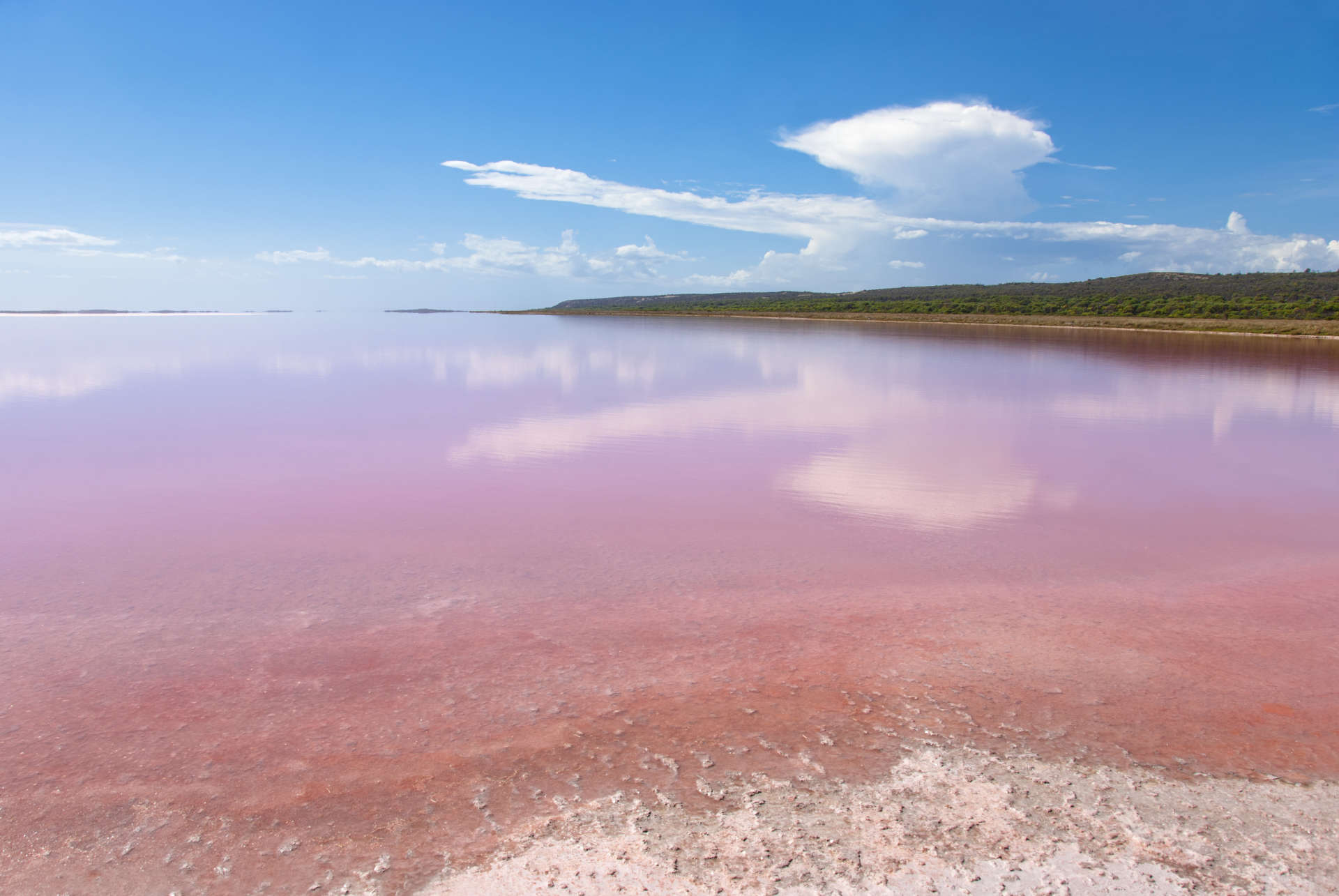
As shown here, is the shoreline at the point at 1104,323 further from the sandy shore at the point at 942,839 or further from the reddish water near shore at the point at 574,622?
the sandy shore at the point at 942,839

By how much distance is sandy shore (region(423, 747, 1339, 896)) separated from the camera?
2541mm

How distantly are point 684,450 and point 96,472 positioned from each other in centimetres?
616

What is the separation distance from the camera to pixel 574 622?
4648 mm

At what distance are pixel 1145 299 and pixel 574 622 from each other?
276ft

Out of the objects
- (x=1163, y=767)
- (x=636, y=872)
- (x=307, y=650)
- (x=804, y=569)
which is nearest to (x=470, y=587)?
(x=307, y=650)

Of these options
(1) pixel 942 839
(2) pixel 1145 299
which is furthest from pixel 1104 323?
(1) pixel 942 839

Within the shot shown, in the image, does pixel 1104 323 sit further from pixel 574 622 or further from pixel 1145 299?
pixel 574 622

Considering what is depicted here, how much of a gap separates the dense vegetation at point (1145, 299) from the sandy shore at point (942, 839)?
60537mm

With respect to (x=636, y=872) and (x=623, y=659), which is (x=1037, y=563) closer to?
(x=623, y=659)

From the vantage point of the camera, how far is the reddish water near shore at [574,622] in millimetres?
3041

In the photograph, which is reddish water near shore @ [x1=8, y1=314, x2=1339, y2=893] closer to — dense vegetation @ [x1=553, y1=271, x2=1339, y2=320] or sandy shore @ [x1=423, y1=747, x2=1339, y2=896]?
sandy shore @ [x1=423, y1=747, x2=1339, y2=896]

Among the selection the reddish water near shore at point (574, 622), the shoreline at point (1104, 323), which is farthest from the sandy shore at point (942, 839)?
the shoreline at point (1104, 323)

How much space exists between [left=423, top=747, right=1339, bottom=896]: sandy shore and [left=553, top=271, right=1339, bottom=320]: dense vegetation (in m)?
60.5

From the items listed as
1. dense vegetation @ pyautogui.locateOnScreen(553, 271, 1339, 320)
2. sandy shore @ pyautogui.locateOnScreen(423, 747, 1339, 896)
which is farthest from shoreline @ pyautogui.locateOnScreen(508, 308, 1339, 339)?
sandy shore @ pyautogui.locateOnScreen(423, 747, 1339, 896)
